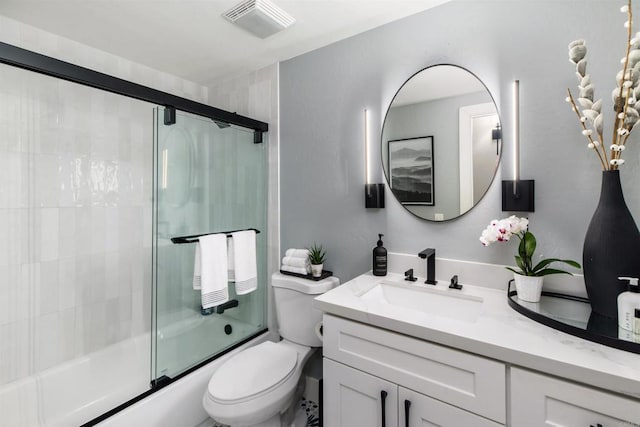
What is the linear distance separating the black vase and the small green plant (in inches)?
48.6

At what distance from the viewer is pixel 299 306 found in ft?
5.75

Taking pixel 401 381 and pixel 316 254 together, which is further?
pixel 316 254

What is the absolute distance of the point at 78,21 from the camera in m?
1.66

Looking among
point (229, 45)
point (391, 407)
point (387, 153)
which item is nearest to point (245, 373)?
point (391, 407)

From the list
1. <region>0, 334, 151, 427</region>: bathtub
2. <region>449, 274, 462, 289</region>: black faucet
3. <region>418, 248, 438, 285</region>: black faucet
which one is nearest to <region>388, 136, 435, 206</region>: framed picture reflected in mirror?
<region>418, 248, 438, 285</region>: black faucet

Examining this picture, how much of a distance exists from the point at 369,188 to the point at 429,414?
108cm

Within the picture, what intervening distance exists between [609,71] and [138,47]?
2540 mm

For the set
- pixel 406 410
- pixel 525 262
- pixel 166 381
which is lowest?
pixel 166 381

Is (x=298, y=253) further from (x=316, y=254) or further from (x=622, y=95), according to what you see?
(x=622, y=95)

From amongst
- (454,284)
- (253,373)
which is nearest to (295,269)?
(253,373)

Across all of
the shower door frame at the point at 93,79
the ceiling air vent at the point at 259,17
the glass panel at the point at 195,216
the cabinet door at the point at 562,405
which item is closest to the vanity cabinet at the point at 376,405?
the cabinet door at the point at 562,405

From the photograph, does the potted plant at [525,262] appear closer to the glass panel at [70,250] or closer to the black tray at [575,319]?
the black tray at [575,319]

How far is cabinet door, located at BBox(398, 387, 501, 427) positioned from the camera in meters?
0.91

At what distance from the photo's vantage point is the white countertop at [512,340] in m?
0.73
